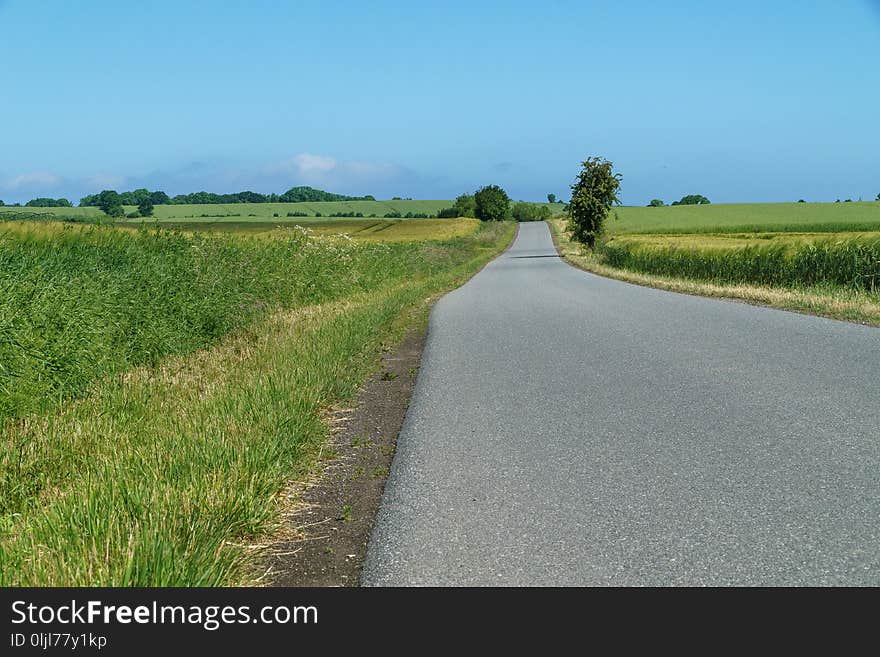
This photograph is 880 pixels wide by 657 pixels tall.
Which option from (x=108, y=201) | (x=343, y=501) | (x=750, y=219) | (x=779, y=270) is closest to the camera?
(x=343, y=501)

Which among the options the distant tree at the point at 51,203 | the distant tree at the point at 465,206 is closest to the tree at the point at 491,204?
the distant tree at the point at 465,206

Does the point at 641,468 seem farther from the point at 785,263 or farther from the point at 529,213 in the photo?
the point at 529,213

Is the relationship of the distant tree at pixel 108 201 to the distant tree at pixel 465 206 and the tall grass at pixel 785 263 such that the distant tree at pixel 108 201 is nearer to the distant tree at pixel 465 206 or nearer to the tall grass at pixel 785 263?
the tall grass at pixel 785 263

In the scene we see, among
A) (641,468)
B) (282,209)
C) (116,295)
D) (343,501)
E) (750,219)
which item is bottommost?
(343,501)

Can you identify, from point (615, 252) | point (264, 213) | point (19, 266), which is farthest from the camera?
point (264, 213)

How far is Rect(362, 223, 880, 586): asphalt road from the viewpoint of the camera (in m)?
3.74

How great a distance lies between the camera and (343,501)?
4.95 metres

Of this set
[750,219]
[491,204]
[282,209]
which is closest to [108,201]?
[750,219]

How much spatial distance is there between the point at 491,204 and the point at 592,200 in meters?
92.9
